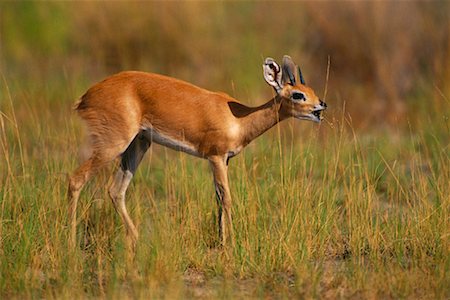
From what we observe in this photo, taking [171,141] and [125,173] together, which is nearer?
[171,141]

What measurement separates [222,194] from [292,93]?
1.06 metres

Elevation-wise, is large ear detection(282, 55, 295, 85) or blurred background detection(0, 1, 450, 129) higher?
blurred background detection(0, 1, 450, 129)

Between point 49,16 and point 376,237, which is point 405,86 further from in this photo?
point 376,237

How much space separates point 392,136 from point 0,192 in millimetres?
5780

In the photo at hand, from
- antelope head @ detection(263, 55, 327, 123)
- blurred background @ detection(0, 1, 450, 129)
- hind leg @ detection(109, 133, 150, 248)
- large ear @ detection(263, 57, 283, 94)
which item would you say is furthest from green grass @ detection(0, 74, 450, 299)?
blurred background @ detection(0, 1, 450, 129)

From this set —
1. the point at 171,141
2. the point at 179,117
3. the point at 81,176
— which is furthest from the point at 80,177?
the point at 179,117

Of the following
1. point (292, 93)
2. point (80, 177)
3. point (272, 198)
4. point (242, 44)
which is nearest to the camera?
point (80, 177)

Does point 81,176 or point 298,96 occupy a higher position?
point 298,96

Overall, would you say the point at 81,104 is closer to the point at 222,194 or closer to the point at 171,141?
the point at 171,141

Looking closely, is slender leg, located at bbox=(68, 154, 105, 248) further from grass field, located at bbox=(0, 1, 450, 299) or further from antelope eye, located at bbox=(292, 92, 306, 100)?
antelope eye, located at bbox=(292, 92, 306, 100)

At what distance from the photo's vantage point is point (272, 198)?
868 centimetres

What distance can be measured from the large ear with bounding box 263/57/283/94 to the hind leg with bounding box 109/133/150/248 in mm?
1244

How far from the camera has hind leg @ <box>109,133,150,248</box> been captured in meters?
8.20

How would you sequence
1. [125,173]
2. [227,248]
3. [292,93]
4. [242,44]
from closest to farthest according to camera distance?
[227,248] → [292,93] → [125,173] → [242,44]
